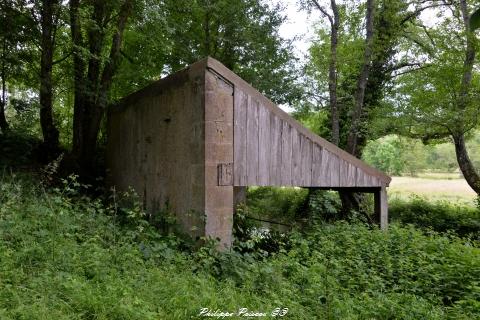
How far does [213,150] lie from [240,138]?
2.09ft

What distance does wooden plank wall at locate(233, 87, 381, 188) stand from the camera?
669 centimetres

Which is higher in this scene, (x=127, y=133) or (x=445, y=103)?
(x=445, y=103)

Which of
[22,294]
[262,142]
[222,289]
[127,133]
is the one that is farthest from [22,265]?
[127,133]

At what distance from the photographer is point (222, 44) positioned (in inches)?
527

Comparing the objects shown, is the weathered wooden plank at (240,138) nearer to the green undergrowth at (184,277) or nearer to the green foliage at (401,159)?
the green undergrowth at (184,277)

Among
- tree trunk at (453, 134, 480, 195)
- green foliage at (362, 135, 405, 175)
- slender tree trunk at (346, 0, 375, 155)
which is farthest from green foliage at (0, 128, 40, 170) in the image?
green foliage at (362, 135, 405, 175)

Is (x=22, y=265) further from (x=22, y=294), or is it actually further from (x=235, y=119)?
(x=235, y=119)

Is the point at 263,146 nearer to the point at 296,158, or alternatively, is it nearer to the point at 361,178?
the point at 296,158

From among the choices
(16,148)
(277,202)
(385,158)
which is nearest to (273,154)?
(16,148)

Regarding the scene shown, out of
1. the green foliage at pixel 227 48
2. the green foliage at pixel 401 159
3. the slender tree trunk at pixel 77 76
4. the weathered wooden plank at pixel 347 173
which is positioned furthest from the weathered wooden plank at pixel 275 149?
the green foliage at pixel 401 159

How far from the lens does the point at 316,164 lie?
7.86 metres

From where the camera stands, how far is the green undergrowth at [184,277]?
11.0ft

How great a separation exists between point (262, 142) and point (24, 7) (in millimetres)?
6126

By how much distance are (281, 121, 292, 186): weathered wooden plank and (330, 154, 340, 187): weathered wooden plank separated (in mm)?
1185
